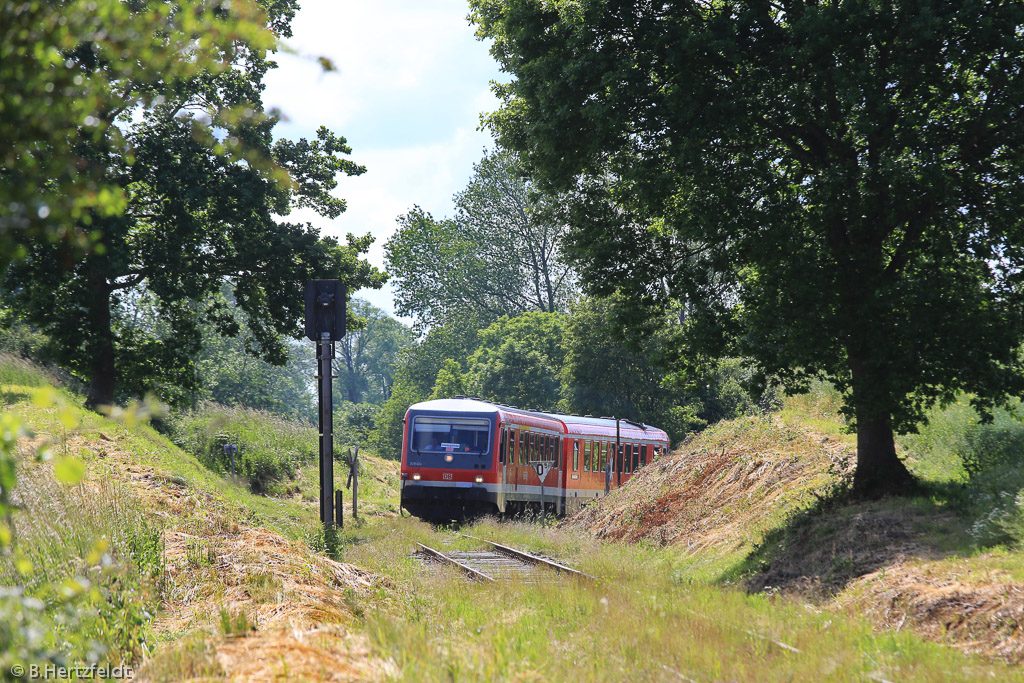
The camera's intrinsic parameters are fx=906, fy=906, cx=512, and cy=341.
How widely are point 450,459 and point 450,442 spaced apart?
19.6 inches

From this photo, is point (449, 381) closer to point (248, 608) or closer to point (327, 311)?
point (327, 311)

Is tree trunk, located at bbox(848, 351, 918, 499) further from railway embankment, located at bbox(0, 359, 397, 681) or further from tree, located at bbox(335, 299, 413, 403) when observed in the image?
tree, located at bbox(335, 299, 413, 403)

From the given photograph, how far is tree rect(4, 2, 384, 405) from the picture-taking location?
78.4 feet

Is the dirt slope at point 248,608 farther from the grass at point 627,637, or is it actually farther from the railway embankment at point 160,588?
the grass at point 627,637

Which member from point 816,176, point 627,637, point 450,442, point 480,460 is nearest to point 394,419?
point 450,442

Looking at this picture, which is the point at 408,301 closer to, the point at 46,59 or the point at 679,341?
the point at 679,341

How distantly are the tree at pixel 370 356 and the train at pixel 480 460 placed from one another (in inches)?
3732

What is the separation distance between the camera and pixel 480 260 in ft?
224

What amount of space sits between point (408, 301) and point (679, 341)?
5666 cm

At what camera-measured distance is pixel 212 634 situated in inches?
258

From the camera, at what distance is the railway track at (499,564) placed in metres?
13.3

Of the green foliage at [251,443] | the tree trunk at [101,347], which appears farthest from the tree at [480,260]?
the tree trunk at [101,347]

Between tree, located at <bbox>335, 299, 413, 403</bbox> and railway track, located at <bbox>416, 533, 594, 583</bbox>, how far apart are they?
10496 centimetres

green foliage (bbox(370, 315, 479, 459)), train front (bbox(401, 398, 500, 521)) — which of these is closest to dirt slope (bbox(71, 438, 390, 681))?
train front (bbox(401, 398, 500, 521))
